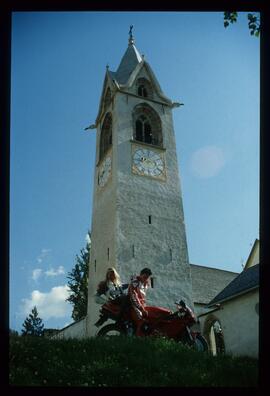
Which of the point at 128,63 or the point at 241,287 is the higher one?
the point at 128,63

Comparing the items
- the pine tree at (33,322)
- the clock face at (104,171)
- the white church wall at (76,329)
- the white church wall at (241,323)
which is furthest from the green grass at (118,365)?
the pine tree at (33,322)

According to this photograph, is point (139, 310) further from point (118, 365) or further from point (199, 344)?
point (118, 365)

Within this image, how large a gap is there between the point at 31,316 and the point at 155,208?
43.3 meters

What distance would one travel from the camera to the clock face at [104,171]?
95.3 feet

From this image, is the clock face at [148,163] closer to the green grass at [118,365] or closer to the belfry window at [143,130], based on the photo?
the belfry window at [143,130]

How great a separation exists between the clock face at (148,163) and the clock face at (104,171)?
5.71 ft

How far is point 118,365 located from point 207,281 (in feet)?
75.6

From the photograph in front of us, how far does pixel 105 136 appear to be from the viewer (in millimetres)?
32281

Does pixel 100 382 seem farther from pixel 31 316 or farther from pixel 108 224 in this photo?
pixel 31 316

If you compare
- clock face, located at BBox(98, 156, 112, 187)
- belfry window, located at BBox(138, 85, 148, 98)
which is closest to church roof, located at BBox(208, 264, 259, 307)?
clock face, located at BBox(98, 156, 112, 187)

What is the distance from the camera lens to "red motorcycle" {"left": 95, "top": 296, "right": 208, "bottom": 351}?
13781mm

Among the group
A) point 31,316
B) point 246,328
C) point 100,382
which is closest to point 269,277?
point 100,382

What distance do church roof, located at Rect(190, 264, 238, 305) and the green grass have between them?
17.0 meters

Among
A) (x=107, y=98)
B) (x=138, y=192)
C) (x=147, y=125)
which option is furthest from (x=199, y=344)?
(x=107, y=98)
